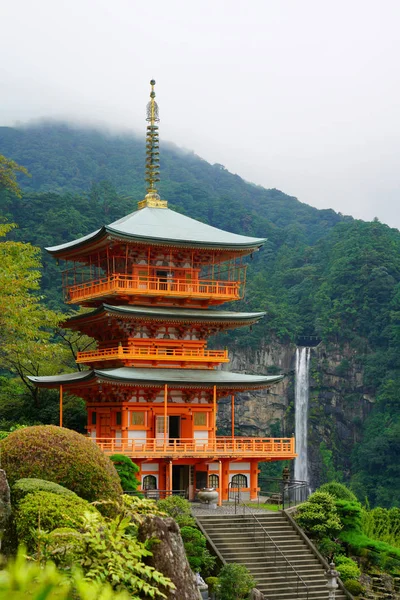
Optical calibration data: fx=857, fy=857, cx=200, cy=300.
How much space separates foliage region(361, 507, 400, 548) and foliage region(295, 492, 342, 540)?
67.3 inches

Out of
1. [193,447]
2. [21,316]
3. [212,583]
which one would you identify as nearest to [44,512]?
[212,583]

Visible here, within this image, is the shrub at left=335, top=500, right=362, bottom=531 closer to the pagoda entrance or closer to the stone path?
the stone path

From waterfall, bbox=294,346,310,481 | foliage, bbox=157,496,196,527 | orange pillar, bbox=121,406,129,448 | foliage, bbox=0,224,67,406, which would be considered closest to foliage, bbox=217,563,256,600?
foliage, bbox=157,496,196,527

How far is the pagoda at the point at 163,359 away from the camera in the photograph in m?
27.8

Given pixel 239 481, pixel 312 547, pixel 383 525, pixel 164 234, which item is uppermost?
pixel 164 234

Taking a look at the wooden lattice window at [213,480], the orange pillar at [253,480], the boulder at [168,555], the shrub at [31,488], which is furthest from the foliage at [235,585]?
the boulder at [168,555]

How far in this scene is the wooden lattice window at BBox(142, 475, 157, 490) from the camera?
89.1 ft

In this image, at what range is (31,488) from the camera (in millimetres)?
13938

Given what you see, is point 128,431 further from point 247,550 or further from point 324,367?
point 324,367

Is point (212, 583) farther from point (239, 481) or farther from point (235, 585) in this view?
point (239, 481)

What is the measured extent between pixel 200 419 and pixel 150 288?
4910mm

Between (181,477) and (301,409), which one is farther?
(301,409)

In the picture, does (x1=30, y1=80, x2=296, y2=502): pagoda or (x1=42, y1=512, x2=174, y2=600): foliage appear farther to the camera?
(x1=30, y1=80, x2=296, y2=502): pagoda

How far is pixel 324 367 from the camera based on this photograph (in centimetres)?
7912
